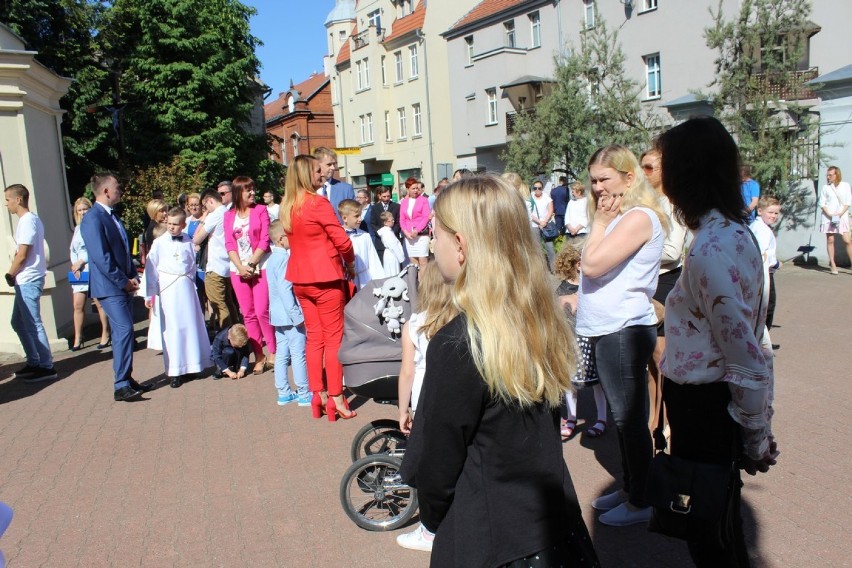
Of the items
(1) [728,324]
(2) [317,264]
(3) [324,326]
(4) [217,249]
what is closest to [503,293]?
(1) [728,324]

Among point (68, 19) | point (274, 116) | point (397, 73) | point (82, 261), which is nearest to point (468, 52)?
point (397, 73)

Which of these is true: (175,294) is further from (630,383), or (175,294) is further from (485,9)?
(485,9)

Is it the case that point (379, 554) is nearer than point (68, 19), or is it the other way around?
point (379, 554)

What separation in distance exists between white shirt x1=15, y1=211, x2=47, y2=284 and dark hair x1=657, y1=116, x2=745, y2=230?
23.9 feet

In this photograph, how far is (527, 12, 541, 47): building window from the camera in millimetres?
31734

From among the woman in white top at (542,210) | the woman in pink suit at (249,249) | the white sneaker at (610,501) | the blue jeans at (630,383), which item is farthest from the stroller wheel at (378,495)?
the woman in white top at (542,210)

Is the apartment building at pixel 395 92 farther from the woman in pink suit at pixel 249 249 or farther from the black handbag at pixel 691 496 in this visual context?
the black handbag at pixel 691 496

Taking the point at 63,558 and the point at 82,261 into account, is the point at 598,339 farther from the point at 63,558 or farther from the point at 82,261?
the point at 82,261

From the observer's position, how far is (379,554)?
371cm

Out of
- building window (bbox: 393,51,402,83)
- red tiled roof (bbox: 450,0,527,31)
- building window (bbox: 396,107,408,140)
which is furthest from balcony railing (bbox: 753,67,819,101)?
building window (bbox: 393,51,402,83)

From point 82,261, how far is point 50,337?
3.86 ft

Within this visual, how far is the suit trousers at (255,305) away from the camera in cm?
734

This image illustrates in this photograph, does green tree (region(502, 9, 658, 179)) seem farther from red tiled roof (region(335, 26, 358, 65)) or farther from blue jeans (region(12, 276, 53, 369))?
red tiled roof (region(335, 26, 358, 65))

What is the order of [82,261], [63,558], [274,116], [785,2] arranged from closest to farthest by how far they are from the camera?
[63,558] → [82,261] → [785,2] → [274,116]
